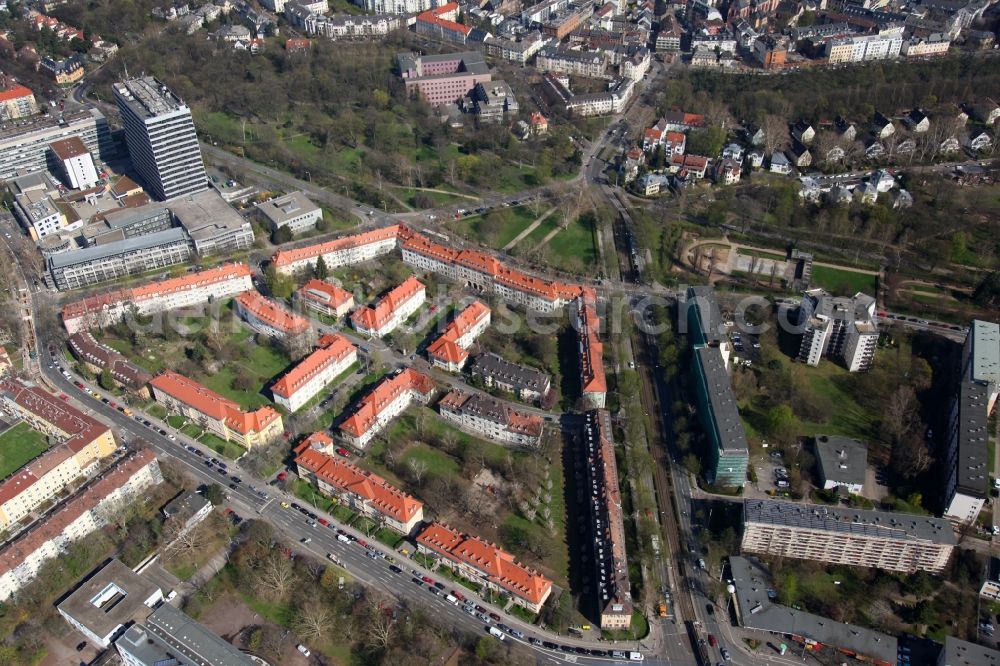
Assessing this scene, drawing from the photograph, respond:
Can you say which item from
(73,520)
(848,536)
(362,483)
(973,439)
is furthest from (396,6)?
(848,536)

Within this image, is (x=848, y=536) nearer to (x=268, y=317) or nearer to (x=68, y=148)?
(x=268, y=317)

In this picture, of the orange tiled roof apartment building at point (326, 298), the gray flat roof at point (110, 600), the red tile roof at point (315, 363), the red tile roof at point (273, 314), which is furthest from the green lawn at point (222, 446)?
the orange tiled roof apartment building at point (326, 298)

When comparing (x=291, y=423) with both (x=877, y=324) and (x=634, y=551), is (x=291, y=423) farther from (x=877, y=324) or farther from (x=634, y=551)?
(x=877, y=324)

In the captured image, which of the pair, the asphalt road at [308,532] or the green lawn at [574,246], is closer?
the asphalt road at [308,532]

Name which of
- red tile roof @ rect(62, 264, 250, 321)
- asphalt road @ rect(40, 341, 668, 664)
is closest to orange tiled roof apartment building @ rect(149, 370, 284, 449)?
asphalt road @ rect(40, 341, 668, 664)

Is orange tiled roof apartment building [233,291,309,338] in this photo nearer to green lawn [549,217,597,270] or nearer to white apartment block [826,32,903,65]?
green lawn [549,217,597,270]

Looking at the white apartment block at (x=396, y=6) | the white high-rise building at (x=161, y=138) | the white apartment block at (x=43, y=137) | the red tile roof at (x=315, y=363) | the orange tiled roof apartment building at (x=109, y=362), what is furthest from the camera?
the white apartment block at (x=396, y=6)

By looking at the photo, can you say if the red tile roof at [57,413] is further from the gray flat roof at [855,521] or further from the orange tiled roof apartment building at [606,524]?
the gray flat roof at [855,521]
